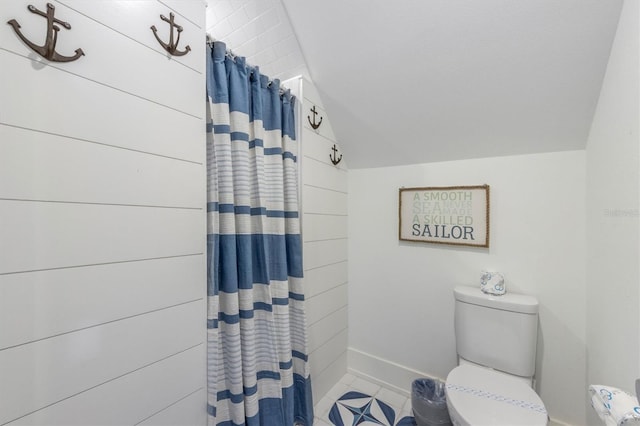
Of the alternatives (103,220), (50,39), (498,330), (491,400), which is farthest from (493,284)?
(50,39)

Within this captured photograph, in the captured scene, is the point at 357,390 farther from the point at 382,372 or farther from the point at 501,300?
the point at 501,300

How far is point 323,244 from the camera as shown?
1800mm

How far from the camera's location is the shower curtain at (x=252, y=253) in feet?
3.69

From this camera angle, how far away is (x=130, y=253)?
0.83m

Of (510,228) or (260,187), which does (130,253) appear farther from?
(510,228)

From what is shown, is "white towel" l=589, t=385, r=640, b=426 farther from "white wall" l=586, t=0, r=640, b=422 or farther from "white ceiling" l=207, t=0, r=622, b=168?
"white ceiling" l=207, t=0, r=622, b=168

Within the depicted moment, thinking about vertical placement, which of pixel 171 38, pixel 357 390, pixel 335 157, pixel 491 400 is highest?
pixel 171 38

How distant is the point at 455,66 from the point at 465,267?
116cm

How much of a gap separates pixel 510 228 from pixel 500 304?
1.49ft

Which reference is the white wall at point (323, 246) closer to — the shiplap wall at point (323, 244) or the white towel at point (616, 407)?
the shiplap wall at point (323, 244)

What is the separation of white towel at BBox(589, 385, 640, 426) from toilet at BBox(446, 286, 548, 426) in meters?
0.44

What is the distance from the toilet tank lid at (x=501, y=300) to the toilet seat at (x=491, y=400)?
326 millimetres

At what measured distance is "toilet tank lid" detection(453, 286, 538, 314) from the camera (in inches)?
54.3

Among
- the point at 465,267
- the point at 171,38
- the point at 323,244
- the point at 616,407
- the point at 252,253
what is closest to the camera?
the point at 616,407
